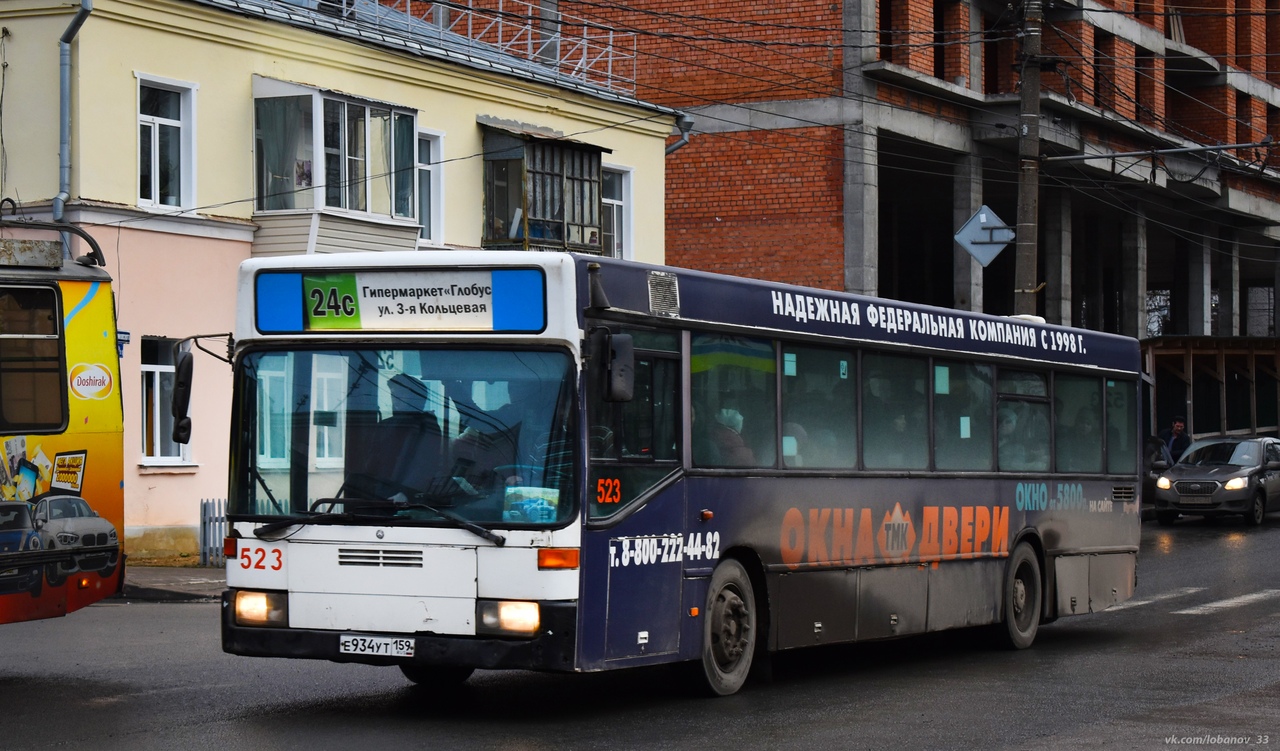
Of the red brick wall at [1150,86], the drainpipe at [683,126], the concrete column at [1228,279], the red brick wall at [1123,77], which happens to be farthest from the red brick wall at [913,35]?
the concrete column at [1228,279]

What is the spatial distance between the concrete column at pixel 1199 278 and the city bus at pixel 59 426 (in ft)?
140

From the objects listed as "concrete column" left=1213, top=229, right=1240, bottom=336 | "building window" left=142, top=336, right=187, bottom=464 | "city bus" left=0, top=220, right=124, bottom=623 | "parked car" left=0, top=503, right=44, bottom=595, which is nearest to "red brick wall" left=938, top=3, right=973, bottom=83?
"concrete column" left=1213, top=229, right=1240, bottom=336

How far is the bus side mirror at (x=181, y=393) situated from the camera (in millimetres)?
9828

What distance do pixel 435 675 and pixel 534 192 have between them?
1861 cm

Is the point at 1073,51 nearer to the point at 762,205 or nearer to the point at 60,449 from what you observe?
the point at 762,205

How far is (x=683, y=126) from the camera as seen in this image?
3331 cm

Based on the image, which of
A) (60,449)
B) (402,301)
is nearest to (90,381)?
(60,449)

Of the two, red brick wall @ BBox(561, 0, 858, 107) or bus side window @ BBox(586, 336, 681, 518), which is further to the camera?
red brick wall @ BBox(561, 0, 858, 107)

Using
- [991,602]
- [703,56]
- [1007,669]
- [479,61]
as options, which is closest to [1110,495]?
[991,602]

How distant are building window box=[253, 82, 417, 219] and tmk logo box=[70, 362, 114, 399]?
41.1ft

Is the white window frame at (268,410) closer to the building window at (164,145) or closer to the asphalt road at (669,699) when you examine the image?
the asphalt road at (669,699)

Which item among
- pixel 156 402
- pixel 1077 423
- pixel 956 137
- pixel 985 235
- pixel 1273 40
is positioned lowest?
pixel 1077 423

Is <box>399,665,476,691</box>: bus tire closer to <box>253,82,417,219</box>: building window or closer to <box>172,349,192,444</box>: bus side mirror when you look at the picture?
<box>172,349,192,444</box>: bus side mirror

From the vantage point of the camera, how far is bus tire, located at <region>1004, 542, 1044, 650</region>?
14.2 metres
